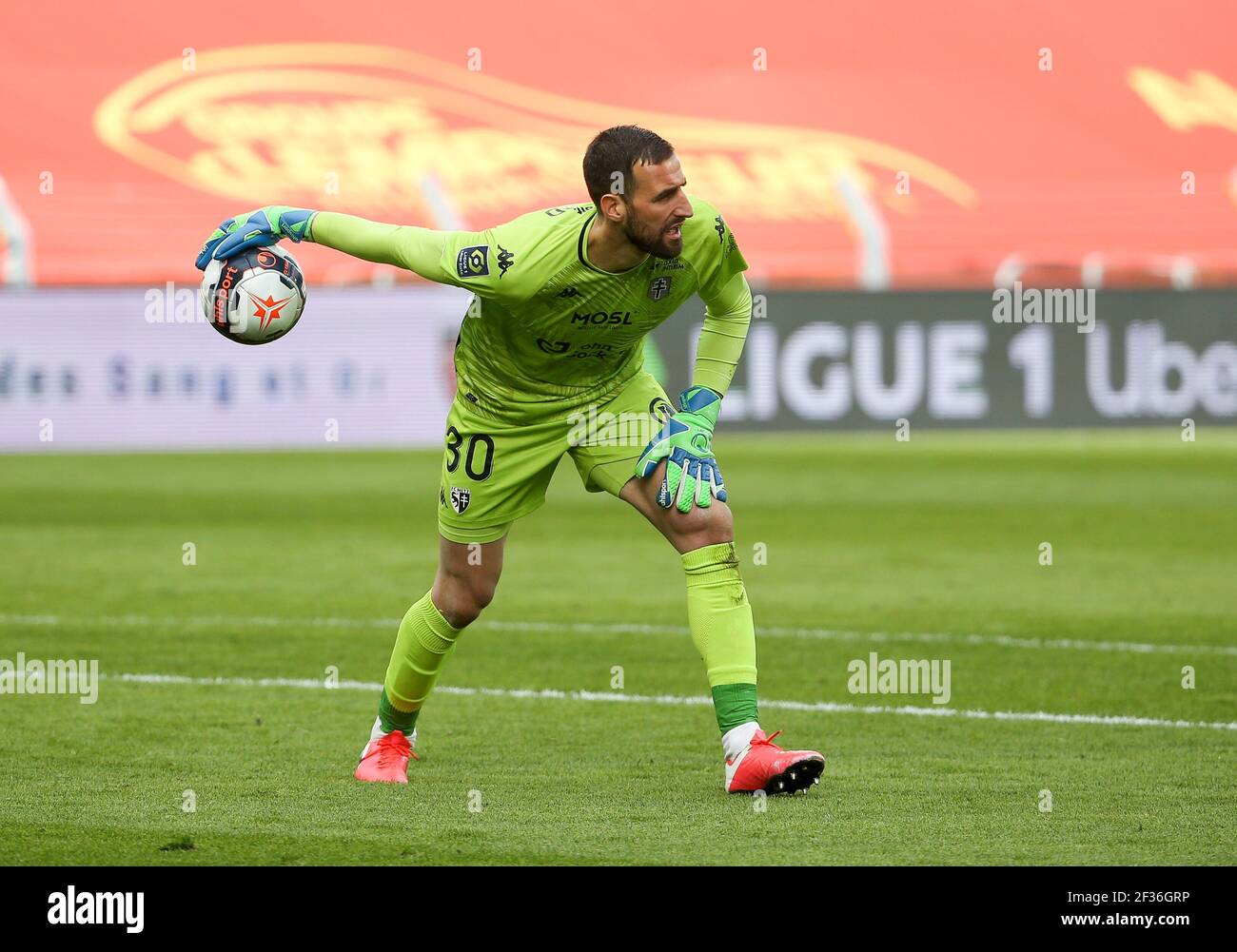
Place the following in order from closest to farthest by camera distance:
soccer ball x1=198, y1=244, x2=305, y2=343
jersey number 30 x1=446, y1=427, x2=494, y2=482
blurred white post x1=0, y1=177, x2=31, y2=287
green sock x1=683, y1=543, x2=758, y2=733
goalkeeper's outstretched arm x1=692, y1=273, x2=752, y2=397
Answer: green sock x1=683, y1=543, x2=758, y2=733, soccer ball x1=198, y1=244, x2=305, y2=343, jersey number 30 x1=446, y1=427, x2=494, y2=482, goalkeeper's outstretched arm x1=692, y1=273, x2=752, y2=397, blurred white post x1=0, y1=177, x2=31, y2=287

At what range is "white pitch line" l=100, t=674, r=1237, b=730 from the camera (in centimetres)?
723

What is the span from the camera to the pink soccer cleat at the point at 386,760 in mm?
6102

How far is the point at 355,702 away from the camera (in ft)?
25.4

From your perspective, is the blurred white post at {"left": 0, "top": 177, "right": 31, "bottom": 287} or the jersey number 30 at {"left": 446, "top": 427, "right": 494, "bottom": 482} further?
the blurred white post at {"left": 0, "top": 177, "right": 31, "bottom": 287}

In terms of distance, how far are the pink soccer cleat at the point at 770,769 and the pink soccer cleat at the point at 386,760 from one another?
106 cm

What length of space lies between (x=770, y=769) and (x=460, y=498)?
1314mm

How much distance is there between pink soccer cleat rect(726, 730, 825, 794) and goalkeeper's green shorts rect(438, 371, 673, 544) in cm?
92

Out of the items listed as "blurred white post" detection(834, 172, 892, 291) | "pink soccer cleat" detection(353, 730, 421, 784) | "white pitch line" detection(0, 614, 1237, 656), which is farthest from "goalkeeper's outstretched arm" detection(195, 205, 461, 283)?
"blurred white post" detection(834, 172, 892, 291)

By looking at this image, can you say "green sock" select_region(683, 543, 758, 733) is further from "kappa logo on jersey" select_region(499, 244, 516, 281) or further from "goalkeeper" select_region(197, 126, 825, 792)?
"kappa logo on jersey" select_region(499, 244, 516, 281)

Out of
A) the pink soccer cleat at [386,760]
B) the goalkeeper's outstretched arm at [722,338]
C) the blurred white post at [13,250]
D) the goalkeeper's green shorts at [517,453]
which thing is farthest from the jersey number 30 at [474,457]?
the blurred white post at [13,250]
